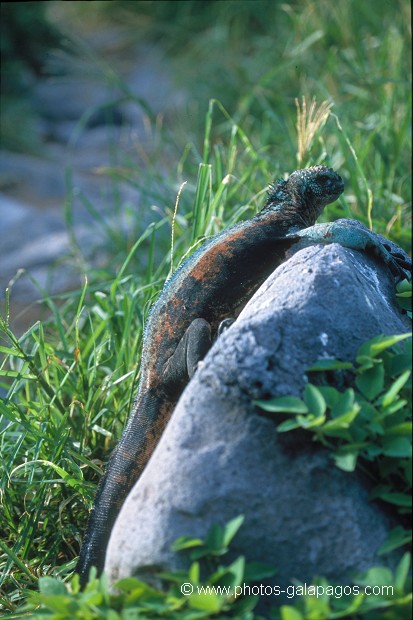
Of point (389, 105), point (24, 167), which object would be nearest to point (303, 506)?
point (389, 105)

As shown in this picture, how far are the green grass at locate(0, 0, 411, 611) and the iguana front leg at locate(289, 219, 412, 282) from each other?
2.02 feet

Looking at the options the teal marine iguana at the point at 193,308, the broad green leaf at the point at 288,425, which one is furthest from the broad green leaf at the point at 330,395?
the teal marine iguana at the point at 193,308

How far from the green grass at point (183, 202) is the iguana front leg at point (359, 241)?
616mm

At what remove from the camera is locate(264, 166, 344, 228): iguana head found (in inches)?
125

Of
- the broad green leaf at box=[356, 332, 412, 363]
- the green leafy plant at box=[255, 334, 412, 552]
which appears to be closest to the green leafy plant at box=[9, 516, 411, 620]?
the green leafy plant at box=[255, 334, 412, 552]

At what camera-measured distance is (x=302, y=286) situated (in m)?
2.24

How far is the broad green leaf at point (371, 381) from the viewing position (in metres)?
1.97

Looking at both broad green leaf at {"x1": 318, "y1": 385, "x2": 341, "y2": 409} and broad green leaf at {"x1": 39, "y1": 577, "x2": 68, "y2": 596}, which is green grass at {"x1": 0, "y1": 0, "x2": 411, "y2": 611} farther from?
broad green leaf at {"x1": 318, "y1": 385, "x2": 341, "y2": 409}

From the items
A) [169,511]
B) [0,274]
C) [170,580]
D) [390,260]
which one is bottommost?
[0,274]

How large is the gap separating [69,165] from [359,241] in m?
4.35

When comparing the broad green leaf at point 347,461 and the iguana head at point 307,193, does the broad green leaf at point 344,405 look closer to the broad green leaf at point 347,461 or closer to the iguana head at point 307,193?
the broad green leaf at point 347,461

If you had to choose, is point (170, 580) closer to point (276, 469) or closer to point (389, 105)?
point (276, 469)

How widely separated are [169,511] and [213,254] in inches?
47.2

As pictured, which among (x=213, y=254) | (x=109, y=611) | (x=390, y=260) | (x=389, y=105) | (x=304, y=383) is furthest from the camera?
(x=389, y=105)
